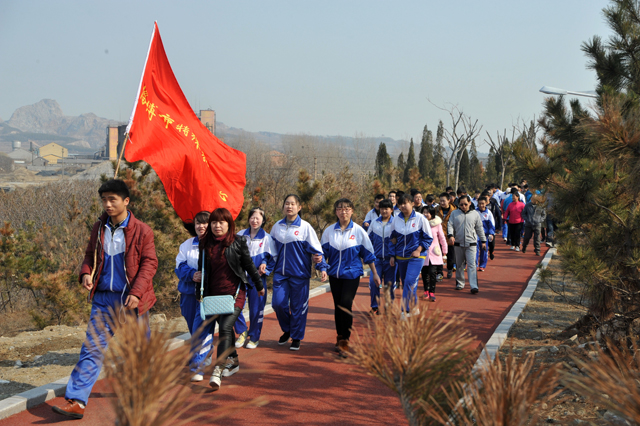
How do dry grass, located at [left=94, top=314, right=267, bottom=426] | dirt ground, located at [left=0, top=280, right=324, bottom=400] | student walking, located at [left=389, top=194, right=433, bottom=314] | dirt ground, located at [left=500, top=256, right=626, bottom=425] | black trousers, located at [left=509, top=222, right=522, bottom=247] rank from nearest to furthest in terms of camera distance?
dry grass, located at [left=94, top=314, right=267, bottom=426] → dirt ground, located at [left=500, top=256, right=626, bottom=425] → dirt ground, located at [left=0, top=280, right=324, bottom=400] → student walking, located at [left=389, top=194, right=433, bottom=314] → black trousers, located at [left=509, top=222, right=522, bottom=247]

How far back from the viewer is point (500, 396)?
2131 mm

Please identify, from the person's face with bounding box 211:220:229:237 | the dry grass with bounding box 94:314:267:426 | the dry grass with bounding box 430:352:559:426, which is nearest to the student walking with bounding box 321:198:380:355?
the person's face with bounding box 211:220:229:237

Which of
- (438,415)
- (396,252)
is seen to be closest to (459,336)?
(438,415)

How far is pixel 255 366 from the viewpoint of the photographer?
20.5ft

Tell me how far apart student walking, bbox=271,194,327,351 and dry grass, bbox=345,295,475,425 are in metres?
4.27

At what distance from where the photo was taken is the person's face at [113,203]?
4855 millimetres

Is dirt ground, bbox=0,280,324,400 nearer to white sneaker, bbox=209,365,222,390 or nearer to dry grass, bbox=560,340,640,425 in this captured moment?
white sneaker, bbox=209,365,222,390

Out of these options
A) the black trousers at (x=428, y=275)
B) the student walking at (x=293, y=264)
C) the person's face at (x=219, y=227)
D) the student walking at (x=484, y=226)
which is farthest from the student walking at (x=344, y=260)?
the student walking at (x=484, y=226)

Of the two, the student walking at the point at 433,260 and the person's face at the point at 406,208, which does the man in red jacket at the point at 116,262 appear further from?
the student walking at the point at 433,260

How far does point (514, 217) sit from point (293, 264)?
1211 centimetres

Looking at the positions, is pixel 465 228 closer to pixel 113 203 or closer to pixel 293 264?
pixel 293 264

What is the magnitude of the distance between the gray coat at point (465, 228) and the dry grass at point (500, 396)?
858cm

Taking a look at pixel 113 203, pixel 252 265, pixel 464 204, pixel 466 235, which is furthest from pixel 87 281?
pixel 464 204

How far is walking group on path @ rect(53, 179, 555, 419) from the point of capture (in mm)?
4859
